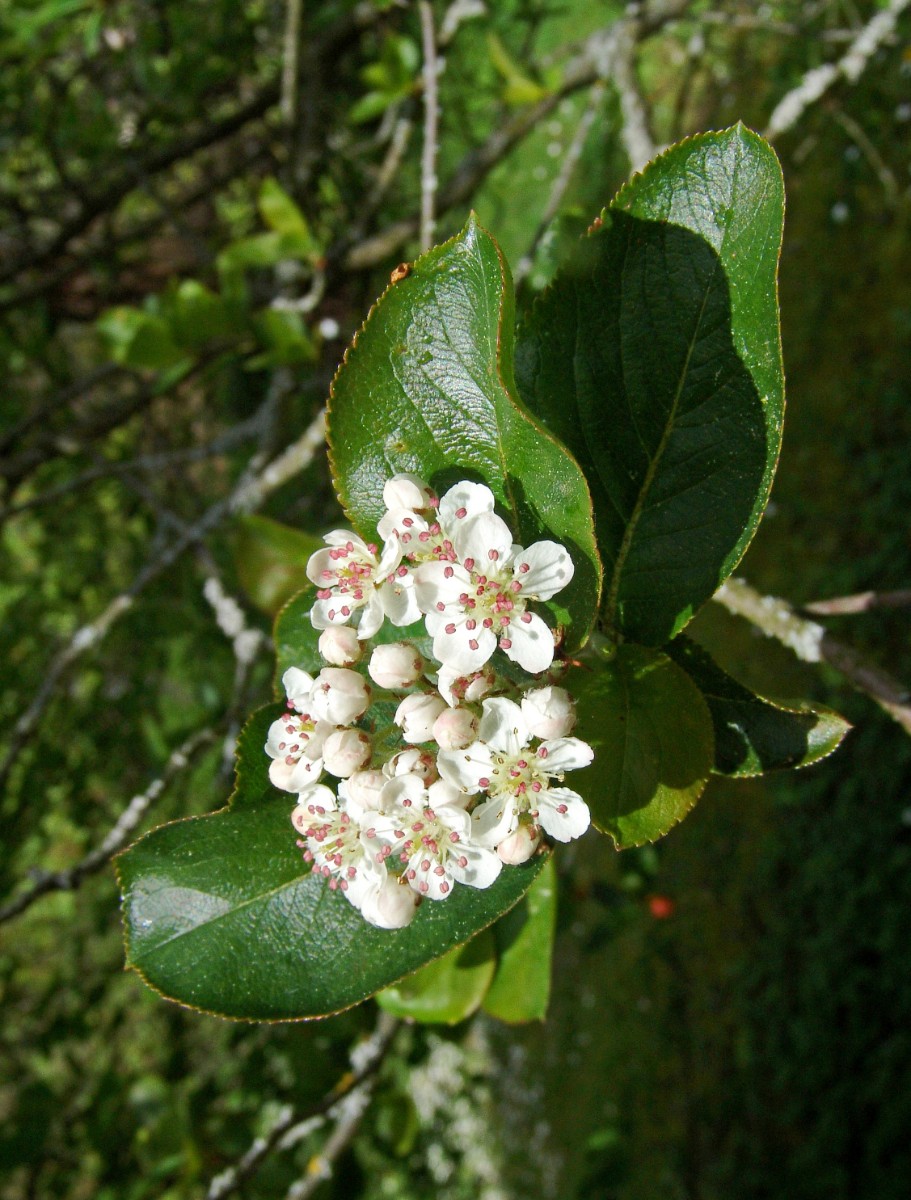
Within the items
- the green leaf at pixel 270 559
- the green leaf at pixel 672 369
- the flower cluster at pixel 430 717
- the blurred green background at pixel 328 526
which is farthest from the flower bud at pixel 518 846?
the green leaf at pixel 270 559

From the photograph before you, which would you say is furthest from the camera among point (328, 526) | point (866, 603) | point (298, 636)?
point (328, 526)

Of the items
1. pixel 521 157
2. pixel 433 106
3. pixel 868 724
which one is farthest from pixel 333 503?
pixel 521 157

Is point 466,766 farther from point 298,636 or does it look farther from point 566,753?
point 298,636

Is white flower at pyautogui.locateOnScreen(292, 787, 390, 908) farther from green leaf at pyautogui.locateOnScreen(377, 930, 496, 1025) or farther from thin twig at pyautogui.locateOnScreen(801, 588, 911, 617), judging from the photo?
thin twig at pyautogui.locateOnScreen(801, 588, 911, 617)

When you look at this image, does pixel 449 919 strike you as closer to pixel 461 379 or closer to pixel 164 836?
pixel 164 836

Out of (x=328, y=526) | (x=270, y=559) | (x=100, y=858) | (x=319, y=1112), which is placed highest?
(x=270, y=559)

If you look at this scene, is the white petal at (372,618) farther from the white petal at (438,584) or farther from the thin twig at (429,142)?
the thin twig at (429,142)

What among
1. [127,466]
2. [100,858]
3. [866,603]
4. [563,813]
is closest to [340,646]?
[563,813]
